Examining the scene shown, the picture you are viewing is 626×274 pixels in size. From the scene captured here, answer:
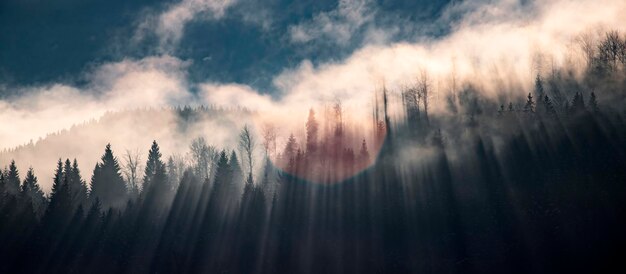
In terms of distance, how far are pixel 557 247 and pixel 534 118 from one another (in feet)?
93.7

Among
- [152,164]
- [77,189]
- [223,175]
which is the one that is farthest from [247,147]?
[77,189]

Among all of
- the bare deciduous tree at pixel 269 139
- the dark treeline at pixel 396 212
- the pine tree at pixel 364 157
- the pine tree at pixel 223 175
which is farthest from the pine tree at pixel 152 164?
the pine tree at pixel 364 157

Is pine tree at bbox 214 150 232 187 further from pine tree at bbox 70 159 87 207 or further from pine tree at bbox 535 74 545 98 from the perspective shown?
pine tree at bbox 535 74 545 98

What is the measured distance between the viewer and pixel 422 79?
10962 centimetres

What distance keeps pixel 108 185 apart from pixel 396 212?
62812 millimetres

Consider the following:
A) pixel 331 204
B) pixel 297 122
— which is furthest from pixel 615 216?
pixel 297 122

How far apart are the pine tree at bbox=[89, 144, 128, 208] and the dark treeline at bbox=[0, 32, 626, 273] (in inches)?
19.1

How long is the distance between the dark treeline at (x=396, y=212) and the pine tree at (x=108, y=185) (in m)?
0.48

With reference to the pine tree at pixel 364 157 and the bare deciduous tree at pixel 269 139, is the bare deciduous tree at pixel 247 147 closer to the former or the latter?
the bare deciduous tree at pixel 269 139

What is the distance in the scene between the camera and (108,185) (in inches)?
3898

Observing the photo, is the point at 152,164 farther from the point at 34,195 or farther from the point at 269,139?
the point at 269,139

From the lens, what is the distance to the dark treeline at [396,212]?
61.4 m

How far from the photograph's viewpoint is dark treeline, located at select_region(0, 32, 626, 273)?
61.4m

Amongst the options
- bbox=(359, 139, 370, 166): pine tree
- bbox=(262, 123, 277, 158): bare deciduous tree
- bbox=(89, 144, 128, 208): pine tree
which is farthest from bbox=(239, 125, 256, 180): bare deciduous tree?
bbox=(359, 139, 370, 166): pine tree
